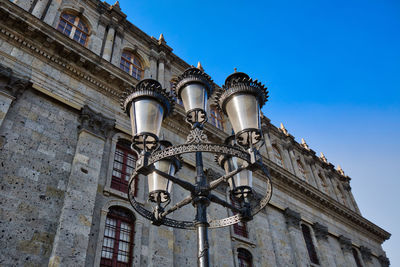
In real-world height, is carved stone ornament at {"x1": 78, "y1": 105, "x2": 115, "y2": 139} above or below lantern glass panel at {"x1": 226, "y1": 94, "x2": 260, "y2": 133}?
above

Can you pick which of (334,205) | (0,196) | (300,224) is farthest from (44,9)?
(334,205)

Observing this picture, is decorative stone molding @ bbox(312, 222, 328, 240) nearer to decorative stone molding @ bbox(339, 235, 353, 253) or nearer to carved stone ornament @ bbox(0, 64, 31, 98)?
decorative stone molding @ bbox(339, 235, 353, 253)

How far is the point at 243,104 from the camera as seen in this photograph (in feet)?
16.8

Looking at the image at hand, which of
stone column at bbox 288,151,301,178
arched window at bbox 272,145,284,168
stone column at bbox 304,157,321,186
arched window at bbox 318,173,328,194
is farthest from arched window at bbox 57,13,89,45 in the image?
Result: arched window at bbox 318,173,328,194

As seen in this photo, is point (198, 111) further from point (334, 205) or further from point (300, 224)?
point (334, 205)

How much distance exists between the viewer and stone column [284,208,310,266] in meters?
15.2

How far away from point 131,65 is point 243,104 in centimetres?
1085

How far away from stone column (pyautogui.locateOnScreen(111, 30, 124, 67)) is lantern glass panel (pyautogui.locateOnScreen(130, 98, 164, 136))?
358 inches

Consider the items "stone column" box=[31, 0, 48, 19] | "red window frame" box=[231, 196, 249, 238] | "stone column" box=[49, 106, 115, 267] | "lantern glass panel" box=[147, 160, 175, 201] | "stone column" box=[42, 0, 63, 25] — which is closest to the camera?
"lantern glass panel" box=[147, 160, 175, 201]

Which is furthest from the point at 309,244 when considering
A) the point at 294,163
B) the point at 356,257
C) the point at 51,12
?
the point at 51,12

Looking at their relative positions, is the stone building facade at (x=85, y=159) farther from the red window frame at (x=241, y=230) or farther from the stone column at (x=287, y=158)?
the stone column at (x=287, y=158)

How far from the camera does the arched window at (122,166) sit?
10508 mm

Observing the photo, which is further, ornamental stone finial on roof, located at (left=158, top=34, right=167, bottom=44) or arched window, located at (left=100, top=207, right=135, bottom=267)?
ornamental stone finial on roof, located at (left=158, top=34, right=167, bottom=44)

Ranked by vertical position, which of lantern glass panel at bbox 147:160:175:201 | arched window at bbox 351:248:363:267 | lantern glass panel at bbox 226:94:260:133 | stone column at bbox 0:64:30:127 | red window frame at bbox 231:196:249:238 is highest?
stone column at bbox 0:64:30:127
